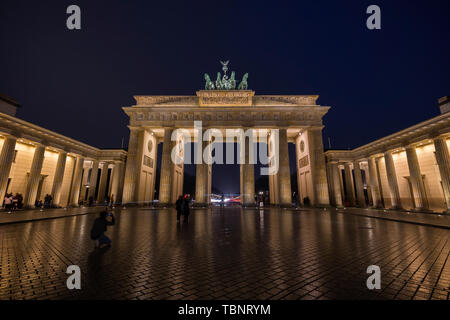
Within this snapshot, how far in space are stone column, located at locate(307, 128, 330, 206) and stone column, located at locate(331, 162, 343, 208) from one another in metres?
3.06

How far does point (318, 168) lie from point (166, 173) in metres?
22.1

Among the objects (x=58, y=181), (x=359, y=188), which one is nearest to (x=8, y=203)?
(x=58, y=181)

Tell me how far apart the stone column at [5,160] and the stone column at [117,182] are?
11132 millimetres

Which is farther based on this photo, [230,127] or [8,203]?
[230,127]

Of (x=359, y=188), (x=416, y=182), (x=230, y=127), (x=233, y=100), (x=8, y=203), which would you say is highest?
(x=233, y=100)

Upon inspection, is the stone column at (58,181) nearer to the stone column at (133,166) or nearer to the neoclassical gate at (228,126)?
the stone column at (133,166)

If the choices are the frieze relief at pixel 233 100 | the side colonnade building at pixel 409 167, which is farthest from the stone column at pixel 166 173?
the side colonnade building at pixel 409 167

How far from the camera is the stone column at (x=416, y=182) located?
21.3 metres

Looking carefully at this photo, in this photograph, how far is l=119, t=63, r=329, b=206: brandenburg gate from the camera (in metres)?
26.5

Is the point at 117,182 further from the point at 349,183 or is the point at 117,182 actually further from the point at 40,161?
the point at 349,183

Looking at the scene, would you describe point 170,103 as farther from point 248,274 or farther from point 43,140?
point 248,274

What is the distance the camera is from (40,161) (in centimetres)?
2317

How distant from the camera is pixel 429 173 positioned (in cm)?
2380
